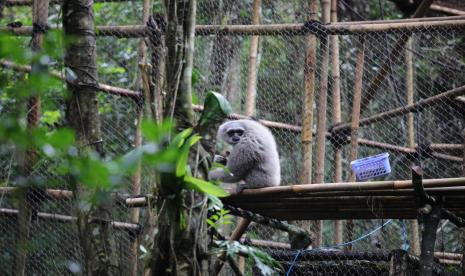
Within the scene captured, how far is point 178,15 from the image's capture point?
2775 millimetres

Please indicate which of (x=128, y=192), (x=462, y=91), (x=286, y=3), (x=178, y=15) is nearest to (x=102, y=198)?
(x=178, y=15)

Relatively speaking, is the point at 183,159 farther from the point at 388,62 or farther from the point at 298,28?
the point at 388,62

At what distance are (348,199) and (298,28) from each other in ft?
5.36

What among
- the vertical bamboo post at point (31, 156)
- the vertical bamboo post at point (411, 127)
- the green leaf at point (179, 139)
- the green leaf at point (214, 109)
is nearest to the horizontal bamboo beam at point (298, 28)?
the vertical bamboo post at point (31, 156)

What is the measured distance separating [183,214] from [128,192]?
3.12 m

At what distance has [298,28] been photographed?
5379mm

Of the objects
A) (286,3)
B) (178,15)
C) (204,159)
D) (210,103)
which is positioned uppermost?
(286,3)

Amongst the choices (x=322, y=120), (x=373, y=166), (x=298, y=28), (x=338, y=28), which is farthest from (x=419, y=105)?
(x=373, y=166)

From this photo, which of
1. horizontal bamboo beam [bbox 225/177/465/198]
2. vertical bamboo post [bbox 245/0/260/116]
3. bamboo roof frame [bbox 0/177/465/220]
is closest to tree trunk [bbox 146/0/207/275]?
bamboo roof frame [bbox 0/177/465/220]

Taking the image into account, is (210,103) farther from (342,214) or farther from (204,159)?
(342,214)

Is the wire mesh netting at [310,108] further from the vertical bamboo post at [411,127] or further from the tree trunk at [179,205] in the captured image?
the tree trunk at [179,205]

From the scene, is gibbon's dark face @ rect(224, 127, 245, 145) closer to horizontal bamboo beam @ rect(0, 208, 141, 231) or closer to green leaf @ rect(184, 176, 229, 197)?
horizontal bamboo beam @ rect(0, 208, 141, 231)

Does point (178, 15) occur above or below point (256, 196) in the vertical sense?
above

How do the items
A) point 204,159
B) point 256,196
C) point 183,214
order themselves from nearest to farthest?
point 183,214 < point 204,159 < point 256,196
